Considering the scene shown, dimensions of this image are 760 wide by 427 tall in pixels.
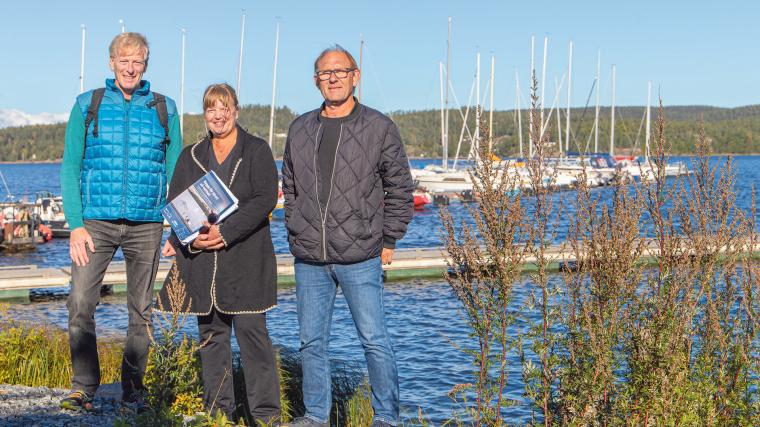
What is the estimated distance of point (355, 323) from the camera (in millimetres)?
4621

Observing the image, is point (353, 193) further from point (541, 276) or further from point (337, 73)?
point (541, 276)

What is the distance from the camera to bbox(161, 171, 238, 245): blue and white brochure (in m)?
4.65

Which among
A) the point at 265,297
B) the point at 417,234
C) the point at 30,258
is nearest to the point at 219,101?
the point at 265,297

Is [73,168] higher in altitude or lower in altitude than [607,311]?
higher

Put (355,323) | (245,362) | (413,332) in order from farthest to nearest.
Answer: (413,332)
(245,362)
(355,323)

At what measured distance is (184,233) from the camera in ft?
15.4

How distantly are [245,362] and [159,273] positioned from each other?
10.3 metres

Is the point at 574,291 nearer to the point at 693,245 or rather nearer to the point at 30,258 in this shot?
the point at 693,245

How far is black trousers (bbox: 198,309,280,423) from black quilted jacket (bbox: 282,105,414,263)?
62 cm

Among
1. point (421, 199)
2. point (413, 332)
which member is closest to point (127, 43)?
point (413, 332)

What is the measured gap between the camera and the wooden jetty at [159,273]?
1431cm

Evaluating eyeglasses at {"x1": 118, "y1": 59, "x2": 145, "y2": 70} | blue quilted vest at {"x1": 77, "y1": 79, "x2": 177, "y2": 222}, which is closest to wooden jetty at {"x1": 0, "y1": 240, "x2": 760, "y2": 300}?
blue quilted vest at {"x1": 77, "y1": 79, "x2": 177, "y2": 222}

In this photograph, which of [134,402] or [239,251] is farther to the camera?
[134,402]

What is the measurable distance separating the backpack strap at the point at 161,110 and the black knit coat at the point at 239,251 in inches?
8.4
